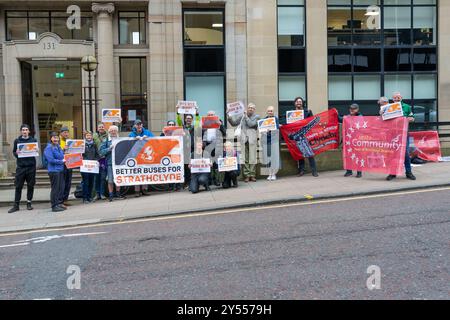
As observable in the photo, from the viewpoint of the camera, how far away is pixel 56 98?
19984 millimetres

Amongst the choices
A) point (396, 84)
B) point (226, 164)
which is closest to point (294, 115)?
point (226, 164)

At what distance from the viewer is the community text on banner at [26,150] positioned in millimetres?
12180

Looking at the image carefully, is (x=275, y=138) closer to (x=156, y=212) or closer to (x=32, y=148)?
(x=156, y=212)

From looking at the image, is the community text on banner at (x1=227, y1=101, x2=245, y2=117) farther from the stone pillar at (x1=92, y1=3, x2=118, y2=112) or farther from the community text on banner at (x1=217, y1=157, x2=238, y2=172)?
the stone pillar at (x1=92, y1=3, x2=118, y2=112)

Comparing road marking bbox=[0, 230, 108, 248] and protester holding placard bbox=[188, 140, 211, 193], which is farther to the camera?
protester holding placard bbox=[188, 140, 211, 193]

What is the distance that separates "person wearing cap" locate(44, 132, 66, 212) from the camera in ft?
38.8

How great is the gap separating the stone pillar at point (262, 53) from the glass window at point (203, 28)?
115cm

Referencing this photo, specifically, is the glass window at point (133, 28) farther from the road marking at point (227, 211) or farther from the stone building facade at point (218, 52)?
the road marking at point (227, 211)

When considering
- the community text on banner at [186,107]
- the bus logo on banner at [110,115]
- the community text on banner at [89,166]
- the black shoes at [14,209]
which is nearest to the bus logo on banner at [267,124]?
the community text on banner at [186,107]

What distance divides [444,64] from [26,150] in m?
15.2

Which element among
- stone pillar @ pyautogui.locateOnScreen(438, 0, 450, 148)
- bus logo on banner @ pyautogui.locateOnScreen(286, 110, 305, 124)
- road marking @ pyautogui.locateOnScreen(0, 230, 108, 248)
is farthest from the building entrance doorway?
stone pillar @ pyautogui.locateOnScreen(438, 0, 450, 148)

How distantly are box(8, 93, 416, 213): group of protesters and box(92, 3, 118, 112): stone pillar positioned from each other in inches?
186

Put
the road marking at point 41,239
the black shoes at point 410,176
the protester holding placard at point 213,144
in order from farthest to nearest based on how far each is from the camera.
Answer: the protester holding placard at point 213,144
the black shoes at point 410,176
the road marking at point 41,239

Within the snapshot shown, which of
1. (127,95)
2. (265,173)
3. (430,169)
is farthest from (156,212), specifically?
(127,95)
